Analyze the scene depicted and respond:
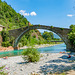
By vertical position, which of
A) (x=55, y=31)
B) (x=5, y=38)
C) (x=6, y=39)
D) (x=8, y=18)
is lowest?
(x=6, y=39)

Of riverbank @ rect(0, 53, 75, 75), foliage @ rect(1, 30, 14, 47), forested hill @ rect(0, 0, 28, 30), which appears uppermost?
forested hill @ rect(0, 0, 28, 30)

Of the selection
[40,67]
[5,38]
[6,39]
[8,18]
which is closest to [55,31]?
[6,39]

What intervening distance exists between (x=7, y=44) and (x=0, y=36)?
398 cm

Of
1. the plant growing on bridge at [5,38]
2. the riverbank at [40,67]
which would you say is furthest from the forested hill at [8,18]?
the riverbank at [40,67]

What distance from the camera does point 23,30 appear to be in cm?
3781

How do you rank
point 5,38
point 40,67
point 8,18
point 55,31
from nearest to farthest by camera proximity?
point 40,67, point 55,31, point 5,38, point 8,18

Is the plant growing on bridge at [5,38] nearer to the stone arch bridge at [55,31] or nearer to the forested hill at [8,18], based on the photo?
Result: the stone arch bridge at [55,31]

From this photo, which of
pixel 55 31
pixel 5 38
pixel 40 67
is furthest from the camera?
pixel 5 38

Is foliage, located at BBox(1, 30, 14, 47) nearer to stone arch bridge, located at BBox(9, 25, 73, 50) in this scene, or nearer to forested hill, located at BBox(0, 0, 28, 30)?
stone arch bridge, located at BBox(9, 25, 73, 50)

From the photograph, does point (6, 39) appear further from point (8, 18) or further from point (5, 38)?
point (8, 18)

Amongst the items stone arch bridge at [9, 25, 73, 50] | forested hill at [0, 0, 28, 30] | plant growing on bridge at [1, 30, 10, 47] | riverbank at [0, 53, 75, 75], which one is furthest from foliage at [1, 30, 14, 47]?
riverbank at [0, 53, 75, 75]

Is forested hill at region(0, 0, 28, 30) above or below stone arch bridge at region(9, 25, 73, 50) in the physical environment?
above

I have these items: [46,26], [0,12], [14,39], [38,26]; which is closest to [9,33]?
[14,39]

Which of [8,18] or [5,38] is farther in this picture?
[8,18]
